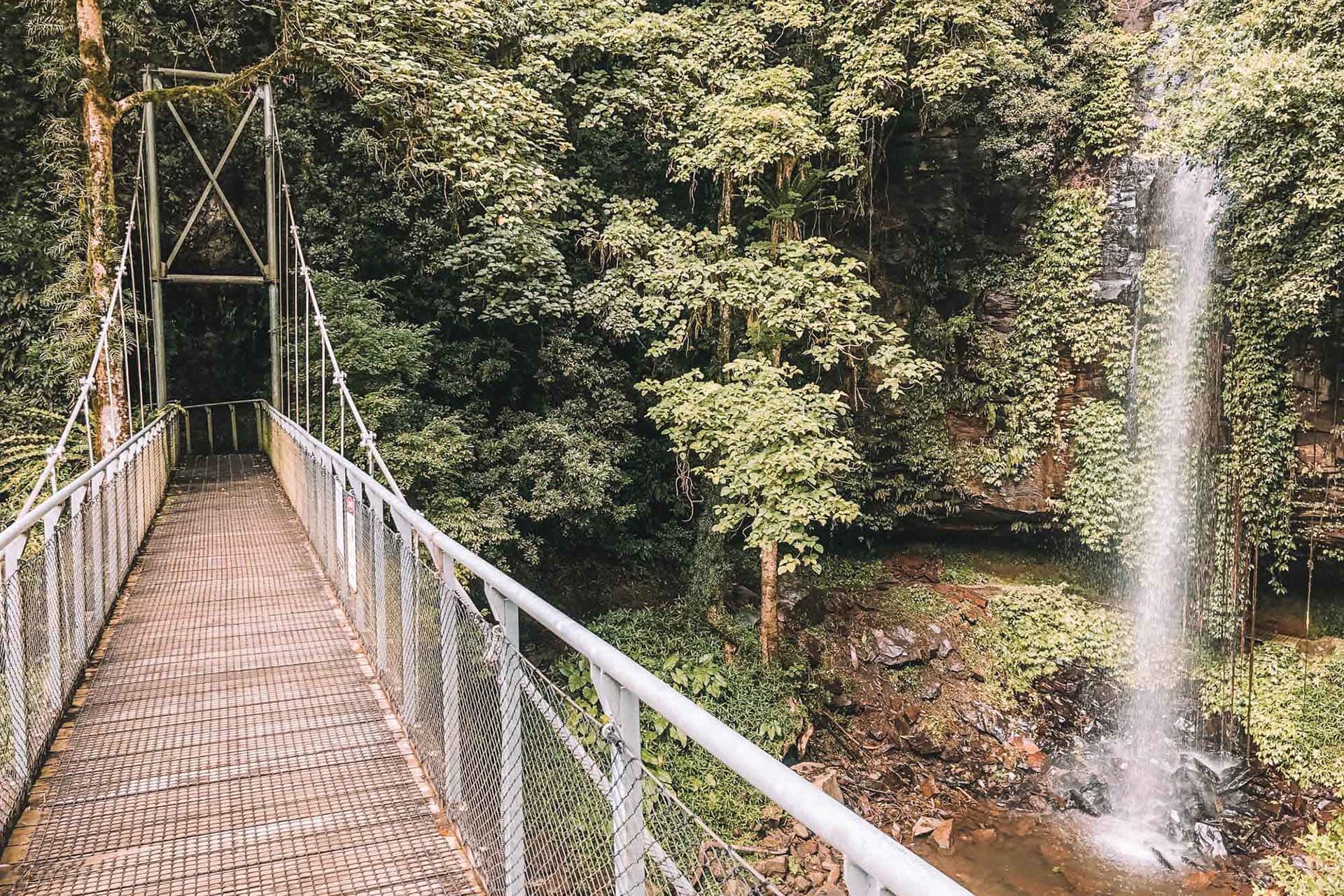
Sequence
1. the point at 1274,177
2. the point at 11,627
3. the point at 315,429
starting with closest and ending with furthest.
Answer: the point at 11,627 < the point at 1274,177 < the point at 315,429

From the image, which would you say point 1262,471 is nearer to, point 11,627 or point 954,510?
point 954,510

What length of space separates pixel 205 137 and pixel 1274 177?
1660 cm

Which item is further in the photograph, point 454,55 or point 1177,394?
point 1177,394

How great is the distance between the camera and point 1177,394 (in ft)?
37.6

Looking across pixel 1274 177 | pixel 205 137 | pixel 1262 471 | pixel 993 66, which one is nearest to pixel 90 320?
pixel 205 137

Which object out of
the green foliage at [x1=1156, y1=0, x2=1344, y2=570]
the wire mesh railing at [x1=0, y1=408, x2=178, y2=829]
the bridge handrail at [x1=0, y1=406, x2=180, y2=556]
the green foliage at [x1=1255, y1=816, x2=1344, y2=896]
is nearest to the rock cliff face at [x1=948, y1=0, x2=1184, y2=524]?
the green foliage at [x1=1156, y1=0, x2=1344, y2=570]

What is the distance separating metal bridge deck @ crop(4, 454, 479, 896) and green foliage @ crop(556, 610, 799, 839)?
455 centimetres

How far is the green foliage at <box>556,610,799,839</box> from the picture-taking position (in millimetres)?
9258

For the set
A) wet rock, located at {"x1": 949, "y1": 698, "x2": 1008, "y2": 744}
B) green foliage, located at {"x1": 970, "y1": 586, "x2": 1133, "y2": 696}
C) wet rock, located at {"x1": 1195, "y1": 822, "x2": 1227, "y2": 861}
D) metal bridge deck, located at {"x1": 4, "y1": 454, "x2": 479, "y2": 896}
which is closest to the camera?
metal bridge deck, located at {"x1": 4, "y1": 454, "x2": 479, "y2": 896}

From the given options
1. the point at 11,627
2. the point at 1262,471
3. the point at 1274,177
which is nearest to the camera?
the point at 11,627

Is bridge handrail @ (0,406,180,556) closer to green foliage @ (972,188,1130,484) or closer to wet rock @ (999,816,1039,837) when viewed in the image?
wet rock @ (999,816,1039,837)

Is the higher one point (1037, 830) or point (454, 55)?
point (454, 55)

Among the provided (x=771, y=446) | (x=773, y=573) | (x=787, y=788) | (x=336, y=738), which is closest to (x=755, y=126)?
(x=771, y=446)

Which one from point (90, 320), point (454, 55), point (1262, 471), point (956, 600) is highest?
point (454, 55)
